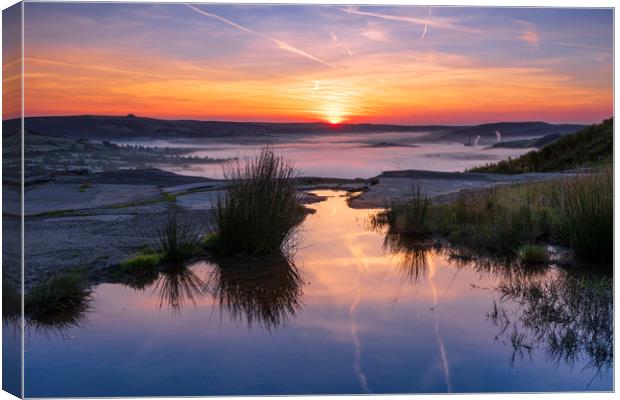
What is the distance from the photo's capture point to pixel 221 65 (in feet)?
20.8

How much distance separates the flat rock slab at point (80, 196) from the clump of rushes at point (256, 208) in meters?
2.92

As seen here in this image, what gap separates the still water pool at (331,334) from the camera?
3197 millimetres

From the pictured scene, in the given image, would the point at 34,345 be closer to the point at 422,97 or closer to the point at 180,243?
the point at 180,243

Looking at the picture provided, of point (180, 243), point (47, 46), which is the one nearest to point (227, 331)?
point (180, 243)

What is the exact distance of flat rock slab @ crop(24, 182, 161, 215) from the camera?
8187 millimetres

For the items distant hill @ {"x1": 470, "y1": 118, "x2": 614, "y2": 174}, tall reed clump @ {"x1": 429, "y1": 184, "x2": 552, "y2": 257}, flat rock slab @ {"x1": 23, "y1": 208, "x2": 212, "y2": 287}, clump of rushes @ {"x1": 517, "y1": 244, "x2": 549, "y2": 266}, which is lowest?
flat rock slab @ {"x1": 23, "y1": 208, "x2": 212, "y2": 287}

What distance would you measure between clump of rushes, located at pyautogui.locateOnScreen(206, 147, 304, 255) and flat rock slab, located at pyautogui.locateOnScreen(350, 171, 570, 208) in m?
3.04

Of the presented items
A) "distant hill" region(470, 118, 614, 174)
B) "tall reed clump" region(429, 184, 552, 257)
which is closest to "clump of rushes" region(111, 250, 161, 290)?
"tall reed clump" region(429, 184, 552, 257)

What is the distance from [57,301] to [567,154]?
46.0ft

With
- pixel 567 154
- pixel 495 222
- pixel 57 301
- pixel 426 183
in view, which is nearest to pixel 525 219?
pixel 495 222

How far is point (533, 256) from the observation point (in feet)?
17.8

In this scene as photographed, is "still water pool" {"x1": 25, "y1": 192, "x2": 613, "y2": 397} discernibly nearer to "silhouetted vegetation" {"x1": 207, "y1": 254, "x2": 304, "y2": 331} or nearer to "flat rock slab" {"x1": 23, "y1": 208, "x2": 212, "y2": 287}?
"silhouetted vegetation" {"x1": 207, "y1": 254, "x2": 304, "y2": 331}

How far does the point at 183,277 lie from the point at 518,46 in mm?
2863

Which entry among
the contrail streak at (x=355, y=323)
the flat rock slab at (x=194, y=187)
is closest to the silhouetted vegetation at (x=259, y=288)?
the contrail streak at (x=355, y=323)
